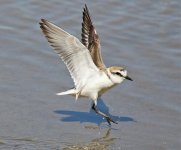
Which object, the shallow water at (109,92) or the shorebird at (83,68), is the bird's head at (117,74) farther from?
the shallow water at (109,92)

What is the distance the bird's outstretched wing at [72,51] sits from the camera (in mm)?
7867

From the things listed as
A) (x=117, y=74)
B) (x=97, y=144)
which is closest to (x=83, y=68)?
(x=117, y=74)

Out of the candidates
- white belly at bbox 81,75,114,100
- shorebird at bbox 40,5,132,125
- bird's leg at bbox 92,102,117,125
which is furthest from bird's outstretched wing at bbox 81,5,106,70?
bird's leg at bbox 92,102,117,125

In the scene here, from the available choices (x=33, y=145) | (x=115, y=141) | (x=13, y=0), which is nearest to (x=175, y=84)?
(x=115, y=141)

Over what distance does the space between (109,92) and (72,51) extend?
1080mm

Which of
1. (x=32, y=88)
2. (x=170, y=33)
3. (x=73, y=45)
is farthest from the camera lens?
(x=170, y=33)

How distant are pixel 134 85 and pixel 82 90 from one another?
3.12ft

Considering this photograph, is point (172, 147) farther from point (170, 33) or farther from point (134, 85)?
point (170, 33)

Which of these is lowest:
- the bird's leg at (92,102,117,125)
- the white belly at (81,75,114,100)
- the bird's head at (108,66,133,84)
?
the bird's leg at (92,102,117,125)

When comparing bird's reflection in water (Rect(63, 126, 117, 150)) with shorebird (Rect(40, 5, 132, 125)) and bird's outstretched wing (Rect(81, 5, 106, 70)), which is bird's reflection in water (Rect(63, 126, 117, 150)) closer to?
shorebird (Rect(40, 5, 132, 125))

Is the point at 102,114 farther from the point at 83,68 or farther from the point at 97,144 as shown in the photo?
the point at 97,144

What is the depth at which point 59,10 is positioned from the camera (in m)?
11.4

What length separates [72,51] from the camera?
798 cm

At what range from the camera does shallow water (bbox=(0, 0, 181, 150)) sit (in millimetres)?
7582
